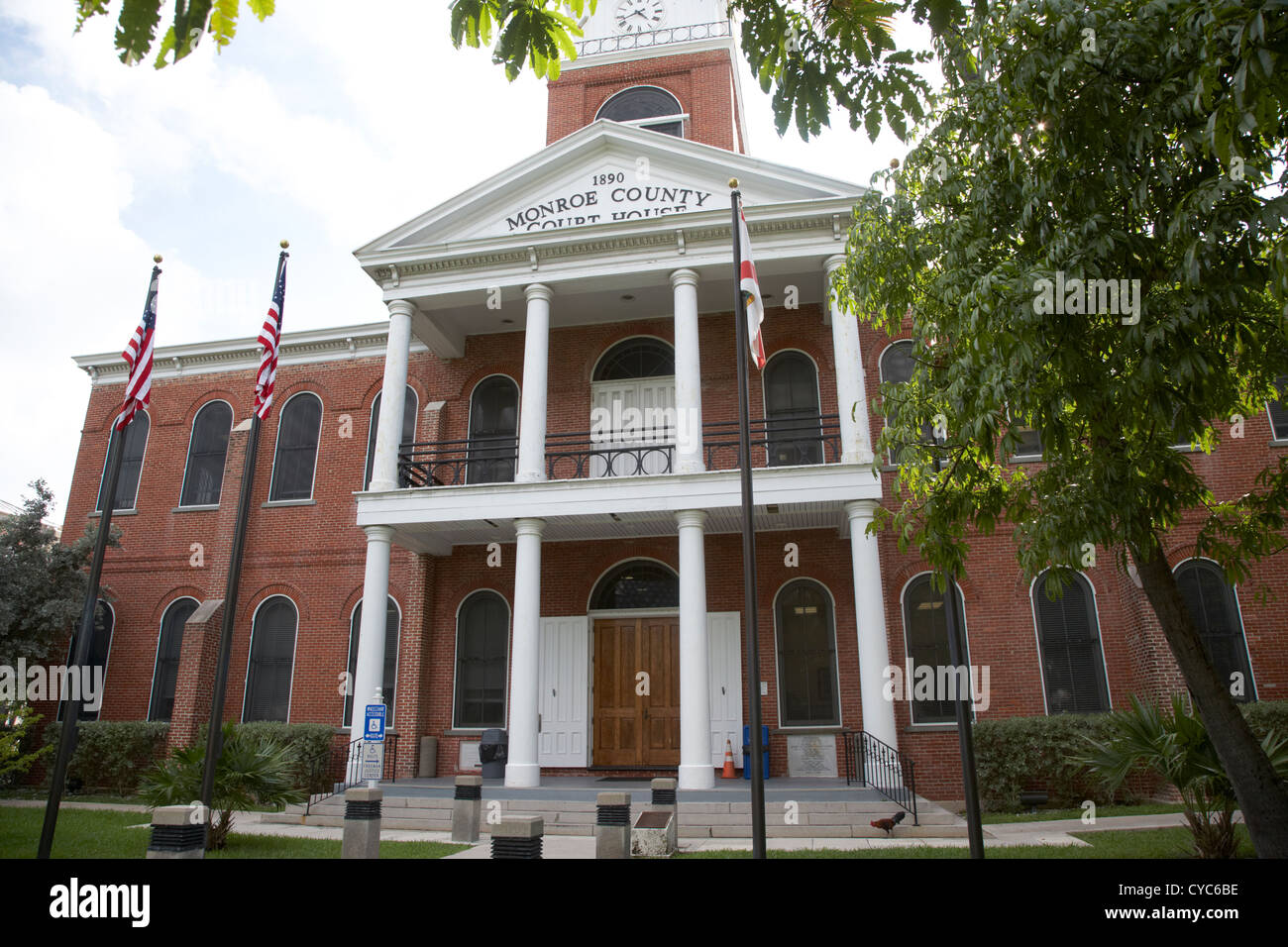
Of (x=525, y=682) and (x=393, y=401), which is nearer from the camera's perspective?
(x=525, y=682)

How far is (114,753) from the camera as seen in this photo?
1784 centimetres

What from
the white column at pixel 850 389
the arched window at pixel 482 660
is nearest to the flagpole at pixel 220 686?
the arched window at pixel 482 660

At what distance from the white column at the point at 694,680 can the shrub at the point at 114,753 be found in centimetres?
1190

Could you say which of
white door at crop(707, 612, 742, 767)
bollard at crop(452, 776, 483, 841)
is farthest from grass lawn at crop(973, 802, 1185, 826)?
bollard at crop(452, 776, 483, 841)

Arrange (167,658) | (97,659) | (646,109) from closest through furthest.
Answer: (167,658) < (97,659) < (646,109)

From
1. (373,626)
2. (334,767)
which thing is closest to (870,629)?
(373,626)

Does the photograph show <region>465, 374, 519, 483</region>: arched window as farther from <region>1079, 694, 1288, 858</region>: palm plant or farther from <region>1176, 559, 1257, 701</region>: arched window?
<region>1176, 559, 1257, 701</region>: arched window

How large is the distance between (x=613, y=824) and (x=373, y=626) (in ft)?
25.4

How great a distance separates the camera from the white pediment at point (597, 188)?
16.0 metres

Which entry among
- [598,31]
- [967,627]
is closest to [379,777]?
[967,627]

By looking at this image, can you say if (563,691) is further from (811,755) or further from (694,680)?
(811,755)

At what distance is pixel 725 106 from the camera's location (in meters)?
21.5

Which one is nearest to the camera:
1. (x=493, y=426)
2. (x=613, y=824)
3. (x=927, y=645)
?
(x=613, y=824)

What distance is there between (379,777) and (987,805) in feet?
33.1
